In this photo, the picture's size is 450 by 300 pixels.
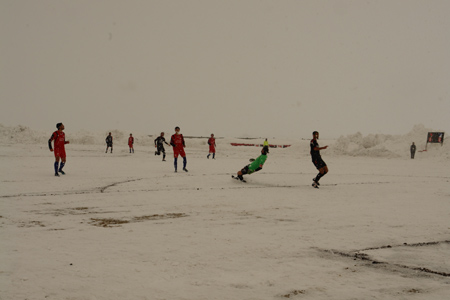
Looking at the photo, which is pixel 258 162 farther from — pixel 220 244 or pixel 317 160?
pixel 220 244

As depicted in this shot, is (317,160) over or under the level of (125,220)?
over

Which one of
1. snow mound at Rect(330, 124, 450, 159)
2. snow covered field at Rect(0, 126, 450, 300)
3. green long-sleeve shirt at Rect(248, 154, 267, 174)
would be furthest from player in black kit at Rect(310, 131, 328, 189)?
snow mound at Rect(330, 124, 450, 159)

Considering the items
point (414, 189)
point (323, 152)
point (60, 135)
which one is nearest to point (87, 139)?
point (323, 152)

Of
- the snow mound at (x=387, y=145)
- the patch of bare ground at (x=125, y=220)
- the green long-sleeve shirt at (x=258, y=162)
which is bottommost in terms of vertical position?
the patch of bare ground at (x=125, y=220)

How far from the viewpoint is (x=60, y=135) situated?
15742mm

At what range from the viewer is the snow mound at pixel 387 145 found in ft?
130

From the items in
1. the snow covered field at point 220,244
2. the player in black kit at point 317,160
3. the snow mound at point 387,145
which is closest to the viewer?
the snow covered field at point 220,244

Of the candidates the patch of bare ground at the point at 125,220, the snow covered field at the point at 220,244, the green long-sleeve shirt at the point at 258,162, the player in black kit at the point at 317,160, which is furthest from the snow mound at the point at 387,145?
the patch of bare ground at the point at 125,220

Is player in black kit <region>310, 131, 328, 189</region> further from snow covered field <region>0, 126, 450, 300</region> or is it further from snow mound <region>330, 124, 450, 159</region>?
snow mound <region>330, 124, 450, 159</region>

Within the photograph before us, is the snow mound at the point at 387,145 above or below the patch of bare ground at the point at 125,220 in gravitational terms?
above

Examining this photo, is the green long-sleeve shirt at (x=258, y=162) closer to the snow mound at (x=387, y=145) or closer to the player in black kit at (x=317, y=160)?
the player in black kit at (x=317, y=160)

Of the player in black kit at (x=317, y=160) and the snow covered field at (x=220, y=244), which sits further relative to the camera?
the player in black kit at (x=317, y=160)

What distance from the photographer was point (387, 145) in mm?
45750

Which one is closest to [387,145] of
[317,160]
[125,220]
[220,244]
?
[317,160]
